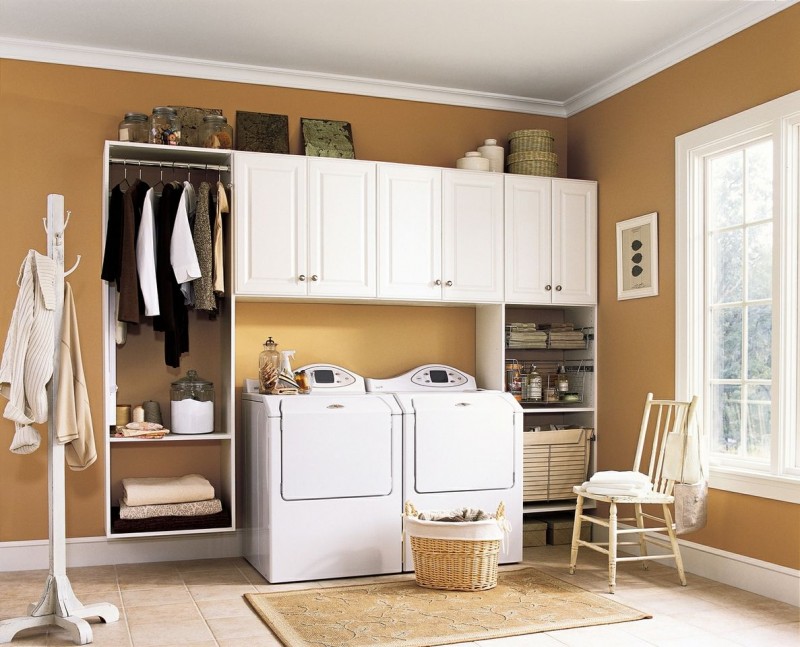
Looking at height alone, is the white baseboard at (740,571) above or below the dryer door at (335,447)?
below

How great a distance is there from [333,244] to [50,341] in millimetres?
1671

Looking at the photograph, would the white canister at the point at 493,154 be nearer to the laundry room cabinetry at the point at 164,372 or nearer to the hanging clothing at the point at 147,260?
the laundry room cabinetry at the point at 164,372

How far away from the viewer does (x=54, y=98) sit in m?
4.44

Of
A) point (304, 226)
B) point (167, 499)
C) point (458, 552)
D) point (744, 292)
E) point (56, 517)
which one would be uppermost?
point (304, 226)

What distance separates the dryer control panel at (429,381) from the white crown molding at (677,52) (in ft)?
6.21

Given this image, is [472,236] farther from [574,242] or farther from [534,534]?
[534,534]

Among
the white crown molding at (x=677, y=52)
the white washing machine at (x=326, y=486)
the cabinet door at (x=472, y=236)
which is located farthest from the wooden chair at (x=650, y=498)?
the white crown molding at (x=677, y=52)

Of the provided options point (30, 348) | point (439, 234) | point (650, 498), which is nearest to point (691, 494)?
point (650, 498)

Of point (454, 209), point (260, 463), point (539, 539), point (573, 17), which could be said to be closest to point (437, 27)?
point (573, 17)

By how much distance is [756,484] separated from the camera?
12.7ft

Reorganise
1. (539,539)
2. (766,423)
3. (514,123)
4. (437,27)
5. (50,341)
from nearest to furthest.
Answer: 1. (50,341)
2. (766,423)
3. (437,27)
4. (539,539)
5. (514,123)

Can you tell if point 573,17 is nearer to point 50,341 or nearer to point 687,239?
point 687,239

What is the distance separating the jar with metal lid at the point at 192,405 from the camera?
4348 mm

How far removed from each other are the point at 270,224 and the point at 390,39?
1.15 m
